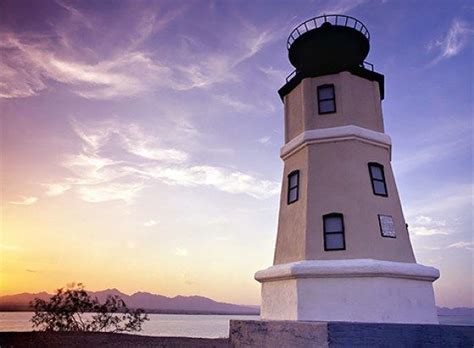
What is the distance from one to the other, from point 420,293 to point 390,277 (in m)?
1.21

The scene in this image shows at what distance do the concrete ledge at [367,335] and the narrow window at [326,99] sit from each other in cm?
739

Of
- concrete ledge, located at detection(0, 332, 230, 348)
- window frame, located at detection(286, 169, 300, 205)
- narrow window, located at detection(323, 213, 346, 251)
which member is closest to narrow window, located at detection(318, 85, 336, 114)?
window frame, located at detection(286, 169, 300, 205)

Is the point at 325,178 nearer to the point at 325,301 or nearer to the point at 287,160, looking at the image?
the point at 287,160

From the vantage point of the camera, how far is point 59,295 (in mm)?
20984

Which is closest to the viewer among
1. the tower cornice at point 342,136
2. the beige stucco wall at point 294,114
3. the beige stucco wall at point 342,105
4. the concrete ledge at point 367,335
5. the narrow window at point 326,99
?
the concrete ledge at point 367,335

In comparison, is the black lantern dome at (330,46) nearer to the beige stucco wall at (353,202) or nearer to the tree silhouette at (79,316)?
the beige stucco wall at (353,202)

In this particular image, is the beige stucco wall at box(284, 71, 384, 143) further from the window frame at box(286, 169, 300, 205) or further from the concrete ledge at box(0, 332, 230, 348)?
the concrete ledge at box(0, 332, 230, 348)

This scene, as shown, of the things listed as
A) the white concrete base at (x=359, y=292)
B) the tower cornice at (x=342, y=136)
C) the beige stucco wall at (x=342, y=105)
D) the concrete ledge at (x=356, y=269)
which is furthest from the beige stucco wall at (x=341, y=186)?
the white concrete base at (x=359, y=292)

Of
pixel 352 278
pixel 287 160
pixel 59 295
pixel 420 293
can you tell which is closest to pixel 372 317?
pixel 352 278

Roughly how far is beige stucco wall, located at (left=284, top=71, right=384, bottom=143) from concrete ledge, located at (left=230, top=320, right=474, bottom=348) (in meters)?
6.80

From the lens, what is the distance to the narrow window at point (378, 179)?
12.7m

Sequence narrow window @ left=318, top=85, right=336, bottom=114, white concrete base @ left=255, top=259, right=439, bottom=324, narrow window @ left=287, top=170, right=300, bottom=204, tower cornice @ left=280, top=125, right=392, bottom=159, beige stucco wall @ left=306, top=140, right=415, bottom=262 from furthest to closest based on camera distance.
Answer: narrow window @ left=318, top=85, right=336, bottom=114 → narrow window @ left=287, top=170, right=300, bottom=204 → tower cornice @ left=280, top=125, right=392, bottom=159 → beige stucco wall @ left=306, top=140, right=415, bottom=262 → white concrete base @ left=255, top=259, right=439, bottom=324

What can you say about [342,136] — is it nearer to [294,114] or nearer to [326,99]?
[326,99]

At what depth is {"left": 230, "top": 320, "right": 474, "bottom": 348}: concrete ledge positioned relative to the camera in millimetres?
8633
